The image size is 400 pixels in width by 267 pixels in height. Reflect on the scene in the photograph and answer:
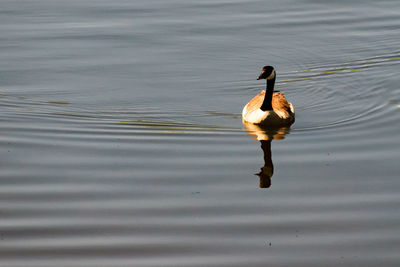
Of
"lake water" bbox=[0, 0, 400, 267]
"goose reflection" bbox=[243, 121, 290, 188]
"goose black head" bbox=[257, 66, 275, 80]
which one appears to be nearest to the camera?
"lake water" bbox=[0, 0, 400, 267]

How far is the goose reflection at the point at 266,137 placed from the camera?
12688 mm

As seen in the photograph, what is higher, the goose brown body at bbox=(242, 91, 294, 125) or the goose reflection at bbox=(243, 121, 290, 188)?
the goose brown body at bbox=(242, 91, 294, 125)

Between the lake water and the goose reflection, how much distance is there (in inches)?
2.1

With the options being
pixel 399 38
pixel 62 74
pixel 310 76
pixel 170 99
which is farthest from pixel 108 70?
pixel 399 38

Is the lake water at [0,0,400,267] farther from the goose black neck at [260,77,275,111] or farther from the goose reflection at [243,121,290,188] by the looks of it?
the goose black neck at [260,77,275,111]

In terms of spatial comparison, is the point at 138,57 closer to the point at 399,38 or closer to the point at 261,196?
the point at 399,38

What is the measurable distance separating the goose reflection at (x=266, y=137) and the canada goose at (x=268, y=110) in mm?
145

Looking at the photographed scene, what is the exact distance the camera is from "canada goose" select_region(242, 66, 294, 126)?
16.2 metres

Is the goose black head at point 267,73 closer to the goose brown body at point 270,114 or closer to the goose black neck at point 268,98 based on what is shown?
the goose black neck at point 268,98

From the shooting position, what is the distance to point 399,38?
22.2 meters

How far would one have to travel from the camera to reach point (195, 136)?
1481 cm

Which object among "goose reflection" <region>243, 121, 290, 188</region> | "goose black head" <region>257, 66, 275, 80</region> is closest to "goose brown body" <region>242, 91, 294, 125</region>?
"goose reflection" <region>243, 121, 290, 188</region>

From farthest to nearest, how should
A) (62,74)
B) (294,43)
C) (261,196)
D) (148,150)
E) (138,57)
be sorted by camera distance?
(294,43) → (138,57) → (62,74) → (148,150) → (261,196)

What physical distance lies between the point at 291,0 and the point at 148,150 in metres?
14.2
